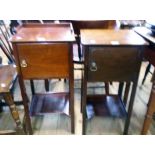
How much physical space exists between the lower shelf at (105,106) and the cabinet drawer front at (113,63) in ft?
1.44

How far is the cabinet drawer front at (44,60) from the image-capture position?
42.6 inches

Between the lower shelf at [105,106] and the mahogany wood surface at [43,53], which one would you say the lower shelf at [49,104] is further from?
the mahogany wood surface at [43,53]

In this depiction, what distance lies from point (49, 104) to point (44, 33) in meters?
0.65

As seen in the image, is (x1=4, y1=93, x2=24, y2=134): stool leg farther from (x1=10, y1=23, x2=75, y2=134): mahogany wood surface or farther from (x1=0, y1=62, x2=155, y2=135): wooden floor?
(x1=0, y1=62, x2=155, y2=135): wooden floor

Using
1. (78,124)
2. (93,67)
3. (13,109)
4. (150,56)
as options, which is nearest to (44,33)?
(93,67)

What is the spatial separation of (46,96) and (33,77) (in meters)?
0.56

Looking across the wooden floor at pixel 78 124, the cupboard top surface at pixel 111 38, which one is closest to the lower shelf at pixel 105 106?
the wooden floor at pixel 78 124

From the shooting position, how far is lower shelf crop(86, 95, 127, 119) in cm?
154

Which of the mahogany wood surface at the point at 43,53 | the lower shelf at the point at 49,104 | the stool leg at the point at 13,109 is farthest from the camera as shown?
the lower shelf at the point at 49,104

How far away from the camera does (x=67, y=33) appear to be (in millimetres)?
1215

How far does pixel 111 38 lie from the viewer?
1.16m
